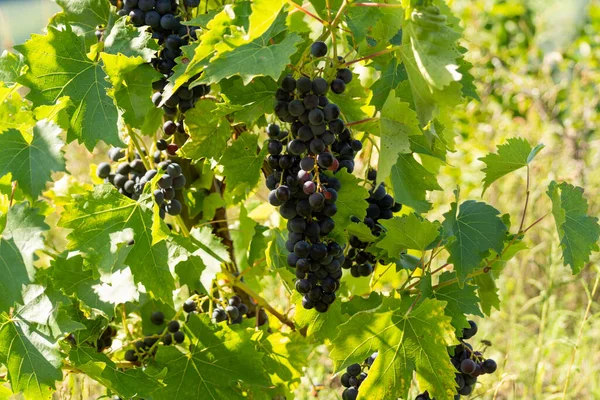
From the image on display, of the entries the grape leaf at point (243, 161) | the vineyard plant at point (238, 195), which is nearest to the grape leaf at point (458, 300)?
the vineyard plant at point (238, 195)

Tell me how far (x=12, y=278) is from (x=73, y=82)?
0.46 metres

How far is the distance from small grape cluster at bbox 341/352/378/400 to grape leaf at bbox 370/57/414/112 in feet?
1.99

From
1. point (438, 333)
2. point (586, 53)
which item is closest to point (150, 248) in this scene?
point (438, 333)

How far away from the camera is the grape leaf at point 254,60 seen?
1.27 metres

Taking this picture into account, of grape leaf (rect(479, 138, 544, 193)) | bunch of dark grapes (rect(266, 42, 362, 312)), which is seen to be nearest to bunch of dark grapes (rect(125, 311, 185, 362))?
bunch of dark grapes (rect(266, 42, 362, 312))

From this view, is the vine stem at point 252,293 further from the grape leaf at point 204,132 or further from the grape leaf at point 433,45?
the grape leaf at point 433,45

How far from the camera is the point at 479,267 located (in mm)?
1572

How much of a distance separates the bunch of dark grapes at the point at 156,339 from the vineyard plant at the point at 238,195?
6 cm

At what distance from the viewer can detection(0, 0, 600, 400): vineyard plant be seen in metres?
1.37

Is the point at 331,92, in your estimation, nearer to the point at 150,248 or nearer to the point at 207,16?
the point at 207,16

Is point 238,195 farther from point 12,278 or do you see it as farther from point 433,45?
point 433,45

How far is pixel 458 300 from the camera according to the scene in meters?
1.59

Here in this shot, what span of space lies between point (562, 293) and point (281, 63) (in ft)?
12.1

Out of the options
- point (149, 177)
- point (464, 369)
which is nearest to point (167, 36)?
point (149, 177)
